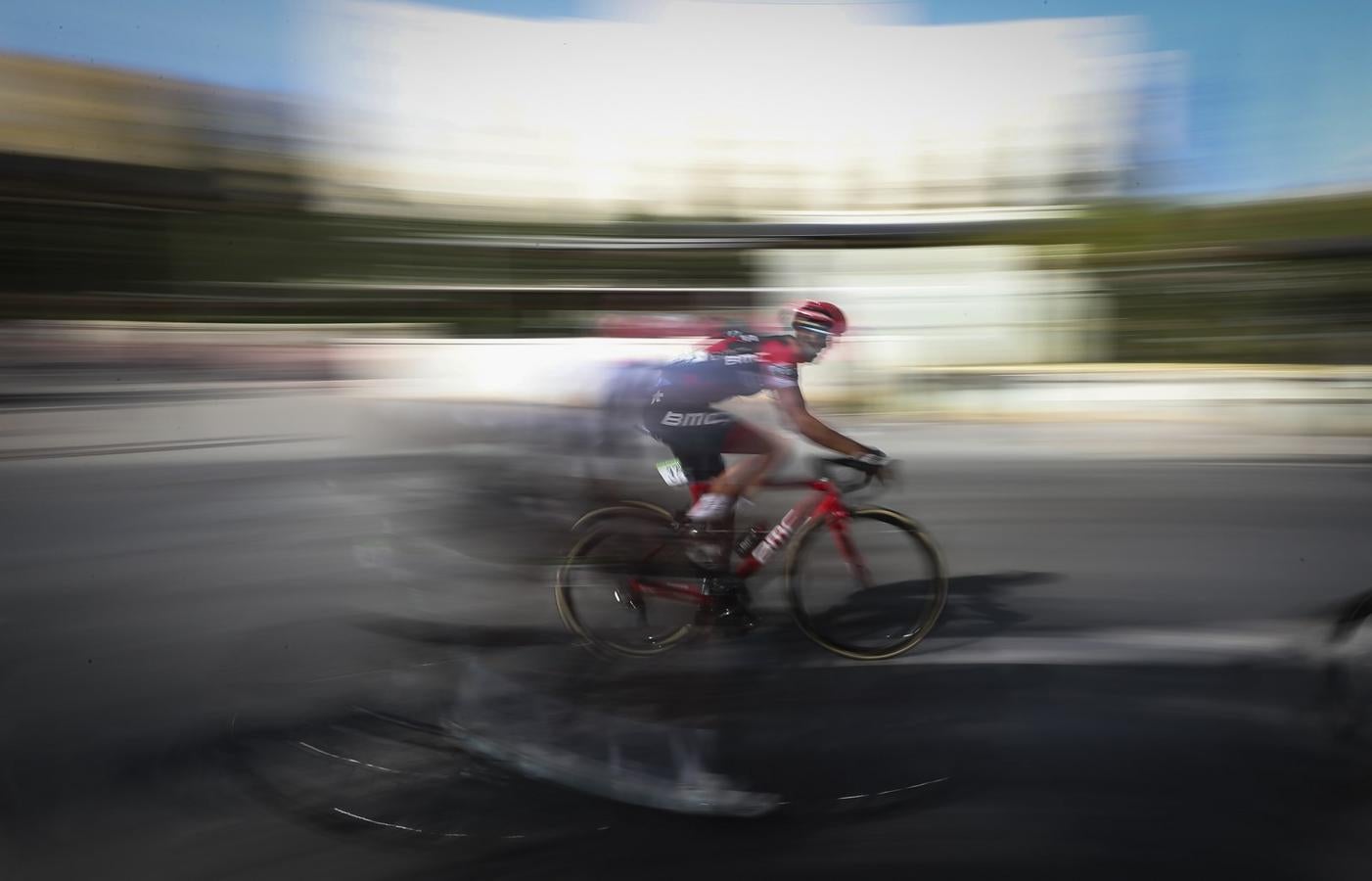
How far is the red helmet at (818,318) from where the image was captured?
3.81 meters

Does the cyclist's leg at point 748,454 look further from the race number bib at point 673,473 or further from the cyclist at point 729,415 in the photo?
the race number bib at point 673,473

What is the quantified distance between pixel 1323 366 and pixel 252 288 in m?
11.7

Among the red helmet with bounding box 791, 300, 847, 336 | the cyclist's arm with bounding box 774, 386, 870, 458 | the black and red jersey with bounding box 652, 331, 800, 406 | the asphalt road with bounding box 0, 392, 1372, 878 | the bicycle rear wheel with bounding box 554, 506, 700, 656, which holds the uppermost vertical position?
the red helmet with bounding box 791, 300, 847, 336

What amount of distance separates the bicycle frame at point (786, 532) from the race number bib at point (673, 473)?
63 millimetres

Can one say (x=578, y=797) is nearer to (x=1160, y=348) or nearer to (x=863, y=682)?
(x=863, y=682)

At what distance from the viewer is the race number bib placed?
402 cm

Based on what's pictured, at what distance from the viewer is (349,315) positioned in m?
3.80

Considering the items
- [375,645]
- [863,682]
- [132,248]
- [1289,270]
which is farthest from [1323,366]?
[132,248]

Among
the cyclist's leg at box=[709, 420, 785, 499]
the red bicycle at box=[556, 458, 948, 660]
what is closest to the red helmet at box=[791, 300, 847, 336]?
the cyclist's leg at box=[709, 420, 785, 499]

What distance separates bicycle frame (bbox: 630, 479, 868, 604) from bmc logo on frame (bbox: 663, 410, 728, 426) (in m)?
0.26

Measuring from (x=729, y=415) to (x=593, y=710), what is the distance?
1265 millimetres

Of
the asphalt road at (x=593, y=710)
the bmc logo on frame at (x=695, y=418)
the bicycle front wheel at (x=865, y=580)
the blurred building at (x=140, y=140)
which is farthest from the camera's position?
the bicycle front wheel at (x=865, y=580)

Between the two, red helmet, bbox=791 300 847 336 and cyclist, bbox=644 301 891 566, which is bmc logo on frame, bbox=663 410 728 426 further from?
red helmet, bbox=791 300 847 336

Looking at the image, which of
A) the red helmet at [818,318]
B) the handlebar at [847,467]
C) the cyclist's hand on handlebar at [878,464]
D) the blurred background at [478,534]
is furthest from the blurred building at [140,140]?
the cyclist's hand on handlebar at [878,464]
